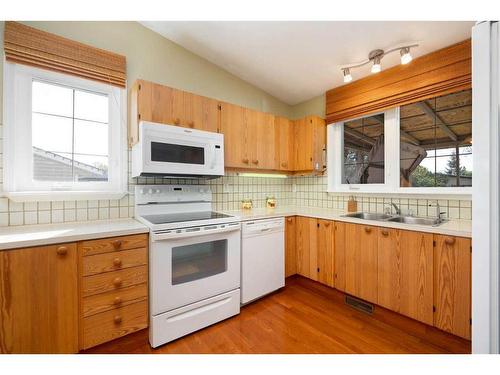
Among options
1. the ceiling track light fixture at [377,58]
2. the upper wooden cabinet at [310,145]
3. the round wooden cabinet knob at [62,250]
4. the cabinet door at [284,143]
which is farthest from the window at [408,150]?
the round wooden cabinet knob at [62,250]

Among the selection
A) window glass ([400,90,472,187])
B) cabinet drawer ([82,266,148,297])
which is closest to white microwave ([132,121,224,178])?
cabinet drawer ([82,266,148,297])

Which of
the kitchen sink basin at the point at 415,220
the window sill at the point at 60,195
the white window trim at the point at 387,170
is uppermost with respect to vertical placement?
the white window trim at the point at 387,170

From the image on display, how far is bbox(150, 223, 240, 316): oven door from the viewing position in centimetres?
154

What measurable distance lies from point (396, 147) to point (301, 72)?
129 cm

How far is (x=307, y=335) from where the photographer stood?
1676 mm

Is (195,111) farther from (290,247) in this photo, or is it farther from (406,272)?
(406,272)

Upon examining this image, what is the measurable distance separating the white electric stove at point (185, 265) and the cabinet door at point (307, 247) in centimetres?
85

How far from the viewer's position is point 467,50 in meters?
1.67

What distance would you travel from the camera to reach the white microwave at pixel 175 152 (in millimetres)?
1709

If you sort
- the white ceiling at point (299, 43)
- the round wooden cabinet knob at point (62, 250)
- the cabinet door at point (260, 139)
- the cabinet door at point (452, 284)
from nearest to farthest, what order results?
the round wooden cabinet knob at point (62, 250) < the cabinet door at point (452, 284) < the white ceiling at point (299, 43) < the cabinet door at point (260, 139)

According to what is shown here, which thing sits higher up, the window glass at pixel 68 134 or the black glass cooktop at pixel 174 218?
the window glass at pixel 68 134

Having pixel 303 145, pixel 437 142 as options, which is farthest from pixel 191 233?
pixel 437 142

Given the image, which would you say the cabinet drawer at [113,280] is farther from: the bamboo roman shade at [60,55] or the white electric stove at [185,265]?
the bamboo roman shade at [60,55]
